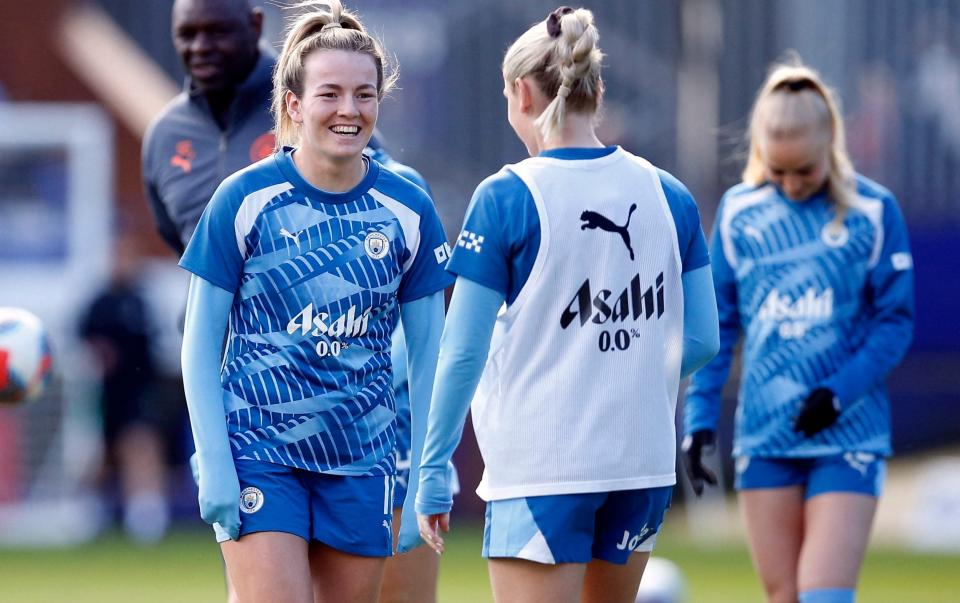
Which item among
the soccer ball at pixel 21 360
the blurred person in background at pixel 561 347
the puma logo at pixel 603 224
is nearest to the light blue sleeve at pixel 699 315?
the blurred person in background at pixel 561 347

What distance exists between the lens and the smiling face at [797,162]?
20.1ft

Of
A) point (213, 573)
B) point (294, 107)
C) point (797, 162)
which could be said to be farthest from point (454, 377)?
point (213, 573)

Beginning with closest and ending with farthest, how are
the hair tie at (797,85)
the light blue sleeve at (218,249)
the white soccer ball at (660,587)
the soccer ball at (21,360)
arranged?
the light blue sleeve at (218,249) < the soccer ball at (21,360) < the hair tie at (797,85) < the white soccer ball at (660,587)

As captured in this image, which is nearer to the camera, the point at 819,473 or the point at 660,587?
the point at 819,473

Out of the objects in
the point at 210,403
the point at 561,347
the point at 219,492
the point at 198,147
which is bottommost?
the point at 219,492

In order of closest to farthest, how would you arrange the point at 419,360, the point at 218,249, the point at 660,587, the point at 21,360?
1. the point at 218,249
2. the point at 419,360
3. the point at 21,360
4. the point at 660,587

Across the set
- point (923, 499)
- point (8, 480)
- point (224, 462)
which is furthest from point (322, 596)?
point (8, 480)

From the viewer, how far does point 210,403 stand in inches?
175

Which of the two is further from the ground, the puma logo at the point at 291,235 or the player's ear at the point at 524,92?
the player's ear at the point at 524,92

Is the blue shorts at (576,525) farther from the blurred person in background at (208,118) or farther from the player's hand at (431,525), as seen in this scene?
the blurred person in background at (208,118)

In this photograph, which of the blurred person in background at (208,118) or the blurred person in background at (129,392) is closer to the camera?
the blurred person in background at (208,118)

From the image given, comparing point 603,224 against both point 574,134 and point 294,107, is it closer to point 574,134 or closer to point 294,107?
point 574,134

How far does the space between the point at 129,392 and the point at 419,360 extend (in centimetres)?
992

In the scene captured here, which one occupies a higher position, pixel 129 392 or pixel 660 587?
pixel 660 587
